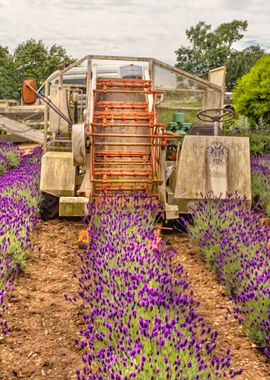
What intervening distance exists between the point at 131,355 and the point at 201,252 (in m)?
2.72

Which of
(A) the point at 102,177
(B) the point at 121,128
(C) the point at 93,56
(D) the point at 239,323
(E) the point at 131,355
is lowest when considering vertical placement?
(D) the point at 239,323

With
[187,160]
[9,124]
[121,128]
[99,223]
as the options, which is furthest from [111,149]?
[9,124]

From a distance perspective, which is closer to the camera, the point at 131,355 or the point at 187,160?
the point at 131,355

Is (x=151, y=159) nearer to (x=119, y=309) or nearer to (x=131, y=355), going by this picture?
(x=119, y=309)

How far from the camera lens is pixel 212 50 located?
159ft

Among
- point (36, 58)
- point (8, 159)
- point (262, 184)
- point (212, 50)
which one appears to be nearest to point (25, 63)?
point (36, 58)

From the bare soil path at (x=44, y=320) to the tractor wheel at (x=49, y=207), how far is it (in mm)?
731

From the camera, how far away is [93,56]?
6.82 meters

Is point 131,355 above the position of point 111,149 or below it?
below

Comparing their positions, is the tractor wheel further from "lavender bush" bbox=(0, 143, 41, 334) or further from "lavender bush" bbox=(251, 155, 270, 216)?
"lavender bush" bbox=(251, 155, 270, 216)

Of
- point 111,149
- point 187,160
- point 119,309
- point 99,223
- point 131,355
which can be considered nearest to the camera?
point 131,355

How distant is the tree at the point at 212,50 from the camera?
47844 millimetres

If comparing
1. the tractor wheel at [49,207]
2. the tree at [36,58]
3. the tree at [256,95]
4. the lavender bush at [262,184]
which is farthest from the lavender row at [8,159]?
the tree at [36,58]

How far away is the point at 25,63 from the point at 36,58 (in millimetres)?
1065
